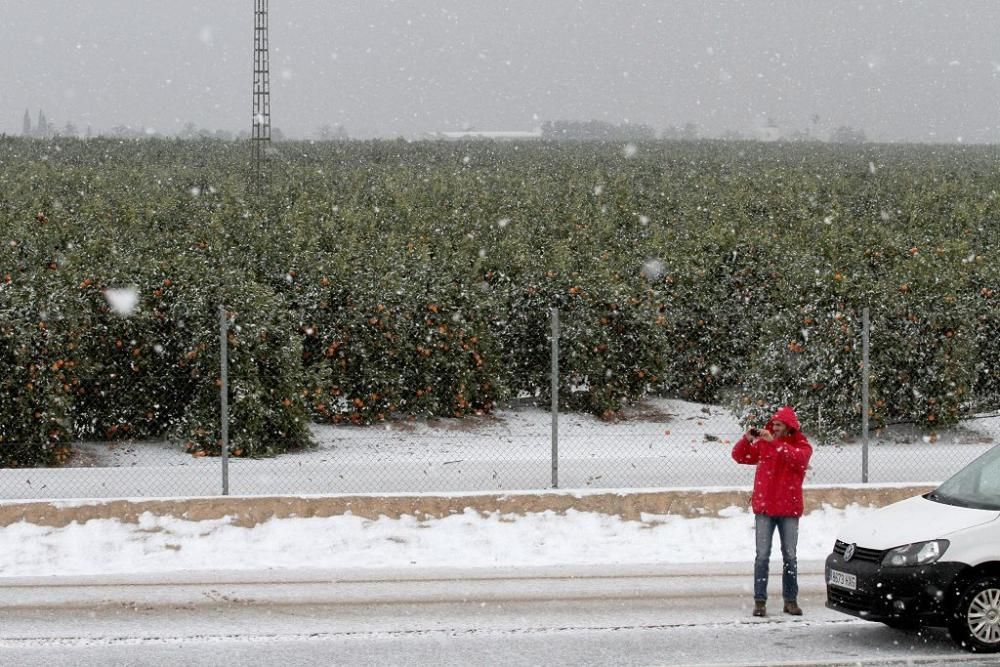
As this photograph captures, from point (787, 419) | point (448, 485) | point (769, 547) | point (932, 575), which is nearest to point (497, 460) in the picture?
point (448, 485)

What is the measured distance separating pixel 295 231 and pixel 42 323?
40.2ft

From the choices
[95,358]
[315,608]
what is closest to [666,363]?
[95,358]

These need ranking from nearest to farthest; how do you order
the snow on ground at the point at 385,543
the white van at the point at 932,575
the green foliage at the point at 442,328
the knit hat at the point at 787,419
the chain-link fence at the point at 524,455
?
the white van at the point at 932,575
the knit hat at the point at 787,419
the snow on ground at the point at 385,543
the chain-link fence at the point at 524,455
the green foliage at the point at 442,328

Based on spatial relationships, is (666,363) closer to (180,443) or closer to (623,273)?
(623,273)

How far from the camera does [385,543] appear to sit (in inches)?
460

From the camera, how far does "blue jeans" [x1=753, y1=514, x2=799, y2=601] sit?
936 centimetres

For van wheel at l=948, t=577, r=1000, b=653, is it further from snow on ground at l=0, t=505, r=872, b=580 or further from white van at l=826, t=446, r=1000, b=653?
snow on ground at l=0, t=505, r=872, b=580

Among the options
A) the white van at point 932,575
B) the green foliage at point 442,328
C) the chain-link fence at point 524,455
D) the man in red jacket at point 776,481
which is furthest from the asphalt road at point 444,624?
the green foliage at point 442,328

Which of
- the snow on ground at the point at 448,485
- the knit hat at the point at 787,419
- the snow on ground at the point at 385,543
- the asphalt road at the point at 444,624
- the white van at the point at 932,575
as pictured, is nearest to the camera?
the white van at the point at 932,575

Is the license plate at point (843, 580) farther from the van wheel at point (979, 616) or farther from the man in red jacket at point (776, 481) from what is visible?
the van wheel at point (979, 616)

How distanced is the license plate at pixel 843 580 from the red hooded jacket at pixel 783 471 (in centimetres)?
56

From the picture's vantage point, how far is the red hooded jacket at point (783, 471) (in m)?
9.29

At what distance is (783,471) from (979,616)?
1630 millimetres

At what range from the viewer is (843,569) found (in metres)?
8.83
